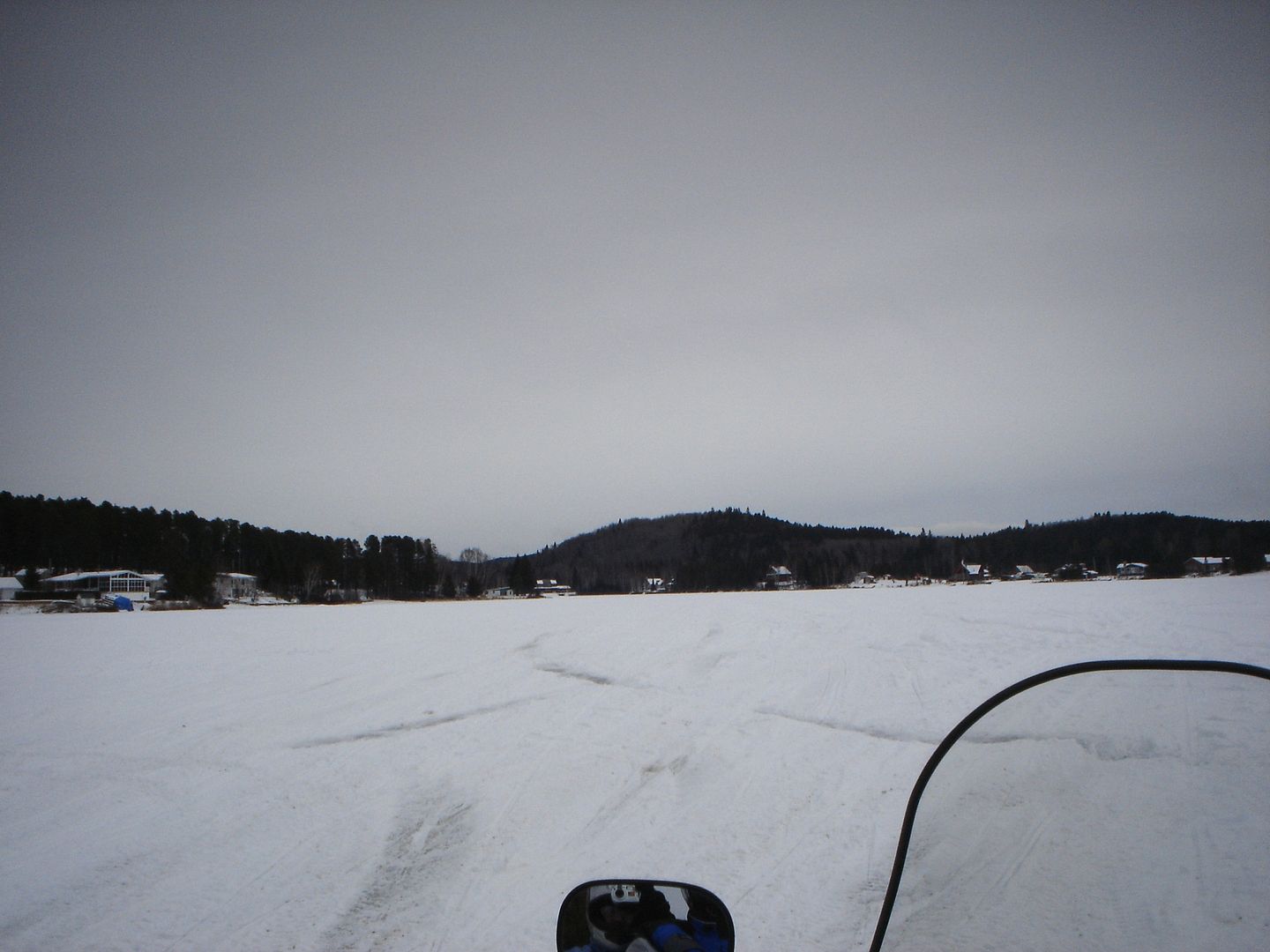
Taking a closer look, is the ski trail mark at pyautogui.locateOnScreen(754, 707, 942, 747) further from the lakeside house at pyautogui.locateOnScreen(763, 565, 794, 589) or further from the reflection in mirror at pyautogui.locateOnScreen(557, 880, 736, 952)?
the lakeside house at pyautogui.locateOnScreen(763, 565, 794, 589)

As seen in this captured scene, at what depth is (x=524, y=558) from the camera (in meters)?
102

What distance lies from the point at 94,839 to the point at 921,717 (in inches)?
286

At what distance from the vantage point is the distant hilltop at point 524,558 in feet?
210

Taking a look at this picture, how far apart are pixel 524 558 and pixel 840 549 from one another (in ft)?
230

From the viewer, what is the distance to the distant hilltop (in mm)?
64000

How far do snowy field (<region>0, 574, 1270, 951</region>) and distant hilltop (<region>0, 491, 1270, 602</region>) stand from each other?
47.9 meters

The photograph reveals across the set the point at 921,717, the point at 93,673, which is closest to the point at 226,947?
the point at 921,717

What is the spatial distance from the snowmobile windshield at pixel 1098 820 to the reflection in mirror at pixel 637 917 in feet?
1.26

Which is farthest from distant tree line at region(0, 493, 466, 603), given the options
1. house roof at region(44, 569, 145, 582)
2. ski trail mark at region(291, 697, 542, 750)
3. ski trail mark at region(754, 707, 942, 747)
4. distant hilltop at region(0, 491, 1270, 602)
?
ski trail mark at region(754, 707, 942, 747)

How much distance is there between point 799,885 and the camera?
3.76 meters

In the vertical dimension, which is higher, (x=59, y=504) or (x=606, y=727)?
(x=59, y=504)

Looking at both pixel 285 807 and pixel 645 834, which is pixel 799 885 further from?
pixel 285 807

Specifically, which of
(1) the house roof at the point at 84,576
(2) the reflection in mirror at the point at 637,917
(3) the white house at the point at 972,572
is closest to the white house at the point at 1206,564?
(3) the white house at the point at 972,572

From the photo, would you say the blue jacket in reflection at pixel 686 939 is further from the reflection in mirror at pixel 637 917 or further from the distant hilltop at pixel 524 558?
the distant hilltop at pixel 524 558
